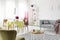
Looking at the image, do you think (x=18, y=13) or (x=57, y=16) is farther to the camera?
(x=18, y=13)

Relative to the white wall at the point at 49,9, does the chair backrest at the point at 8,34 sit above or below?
below

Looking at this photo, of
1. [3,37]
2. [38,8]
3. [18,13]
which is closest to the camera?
[3,37]

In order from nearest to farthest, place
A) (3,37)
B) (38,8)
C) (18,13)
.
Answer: (3,37) → (38,8) → (18,13)

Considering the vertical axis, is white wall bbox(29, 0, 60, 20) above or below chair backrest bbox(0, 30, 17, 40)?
above

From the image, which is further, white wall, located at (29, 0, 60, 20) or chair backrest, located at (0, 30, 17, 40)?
white wall, located at (29, 0, 60, 20)

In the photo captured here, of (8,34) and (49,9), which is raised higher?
(49,9)

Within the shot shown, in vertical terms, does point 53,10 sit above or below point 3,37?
above

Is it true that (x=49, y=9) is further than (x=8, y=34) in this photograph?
Yes

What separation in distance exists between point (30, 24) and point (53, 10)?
186 cm

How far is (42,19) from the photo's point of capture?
28.0 feet

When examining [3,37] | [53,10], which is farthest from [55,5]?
[3,37]

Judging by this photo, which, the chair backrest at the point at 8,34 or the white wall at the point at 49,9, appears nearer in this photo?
the chair backrest at the point at 8,34

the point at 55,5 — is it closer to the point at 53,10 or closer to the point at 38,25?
the point at 53,10

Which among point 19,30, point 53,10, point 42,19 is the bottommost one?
point 19,30
